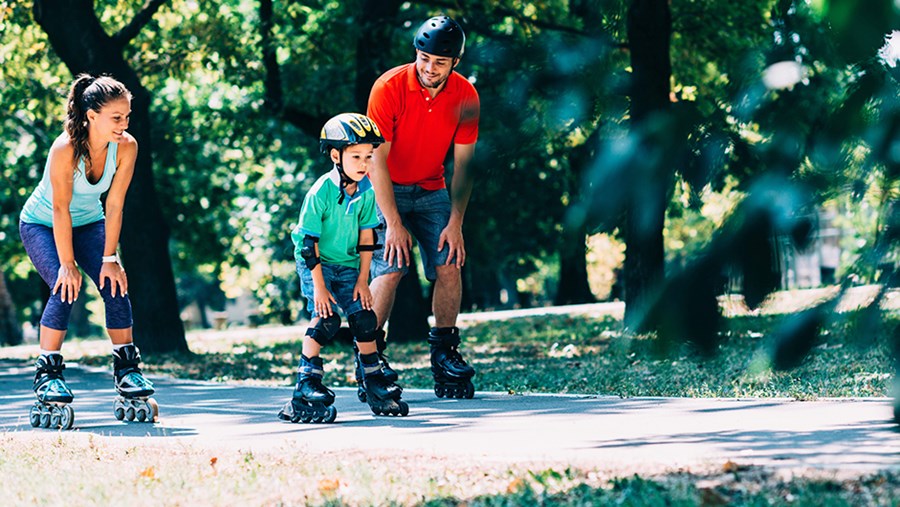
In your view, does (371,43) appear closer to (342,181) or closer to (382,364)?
(382,364)

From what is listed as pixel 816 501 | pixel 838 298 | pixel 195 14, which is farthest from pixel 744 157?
pixel 195 14

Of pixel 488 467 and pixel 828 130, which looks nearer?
pixel 828 130

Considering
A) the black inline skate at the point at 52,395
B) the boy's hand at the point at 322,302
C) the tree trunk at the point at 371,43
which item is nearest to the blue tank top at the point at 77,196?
the black inline skate at the point at 52,395

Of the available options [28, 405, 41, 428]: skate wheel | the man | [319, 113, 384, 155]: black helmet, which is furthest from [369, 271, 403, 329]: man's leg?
[28, 405, 41, 428]: skate wheel

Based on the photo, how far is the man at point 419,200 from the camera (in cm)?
689

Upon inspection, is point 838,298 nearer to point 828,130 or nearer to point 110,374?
point 828,130

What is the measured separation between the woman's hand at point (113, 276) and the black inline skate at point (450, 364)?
6.00ft

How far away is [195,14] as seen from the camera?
760 inches

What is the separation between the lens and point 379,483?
4.65 metres

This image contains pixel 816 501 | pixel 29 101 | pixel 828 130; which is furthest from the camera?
pixel 29 101

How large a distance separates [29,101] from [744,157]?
17.7m

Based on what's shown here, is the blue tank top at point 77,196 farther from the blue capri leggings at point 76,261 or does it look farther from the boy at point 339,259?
the boy at point 339,259

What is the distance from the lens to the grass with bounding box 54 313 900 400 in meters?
2.82

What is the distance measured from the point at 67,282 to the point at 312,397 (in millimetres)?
1427
